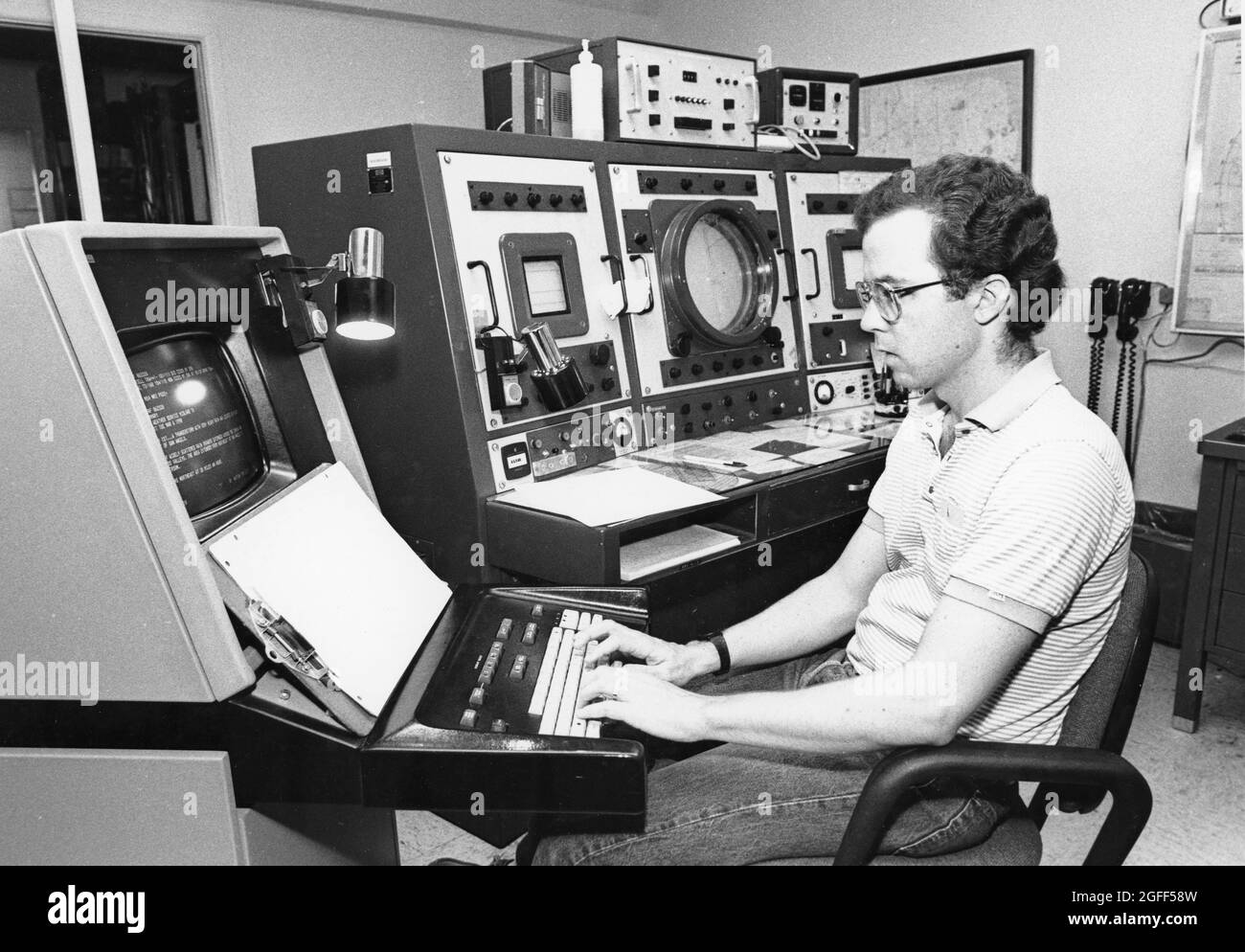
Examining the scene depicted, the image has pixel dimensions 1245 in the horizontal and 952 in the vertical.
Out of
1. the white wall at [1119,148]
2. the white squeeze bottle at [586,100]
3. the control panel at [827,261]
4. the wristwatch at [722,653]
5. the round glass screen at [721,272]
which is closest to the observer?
the wristwatch at [722,653]

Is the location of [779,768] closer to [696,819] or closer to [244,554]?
[696,819]

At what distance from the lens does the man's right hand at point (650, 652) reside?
143 centimetres

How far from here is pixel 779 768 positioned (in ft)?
4.38

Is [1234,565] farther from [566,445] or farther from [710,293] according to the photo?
[566,445]

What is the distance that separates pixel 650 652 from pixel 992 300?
2.33 ft

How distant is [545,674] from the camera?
1.32 m

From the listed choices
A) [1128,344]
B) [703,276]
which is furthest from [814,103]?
[1128,344]

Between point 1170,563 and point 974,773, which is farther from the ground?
point 974,773

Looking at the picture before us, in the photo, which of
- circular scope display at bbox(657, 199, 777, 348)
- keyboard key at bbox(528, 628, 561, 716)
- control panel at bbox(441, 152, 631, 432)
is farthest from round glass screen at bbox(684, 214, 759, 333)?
keyboard key at bbox(528, 628, 561, 716)

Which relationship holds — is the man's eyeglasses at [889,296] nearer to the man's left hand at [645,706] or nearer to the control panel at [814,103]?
the man's left hand at [645,706]

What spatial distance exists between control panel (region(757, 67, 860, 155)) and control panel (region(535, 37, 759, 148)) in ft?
0.55

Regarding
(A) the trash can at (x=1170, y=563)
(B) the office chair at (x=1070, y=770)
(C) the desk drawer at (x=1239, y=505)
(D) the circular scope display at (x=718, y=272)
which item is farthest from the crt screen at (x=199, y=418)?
(A) the trash can at (x=1170, y=563)

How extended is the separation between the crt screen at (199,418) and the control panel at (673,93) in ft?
4.16
